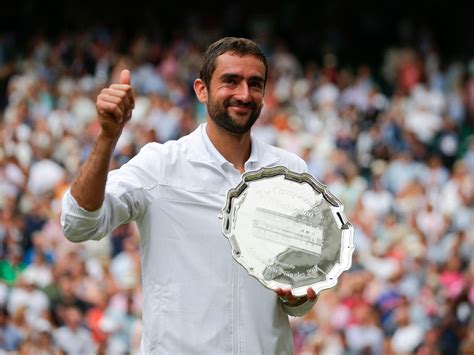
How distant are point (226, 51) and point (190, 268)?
763 mm

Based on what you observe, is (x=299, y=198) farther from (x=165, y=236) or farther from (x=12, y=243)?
(x=12, y=243)

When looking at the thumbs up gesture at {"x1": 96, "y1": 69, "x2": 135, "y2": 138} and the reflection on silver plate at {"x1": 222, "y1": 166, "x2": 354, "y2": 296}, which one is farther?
the reflection on silver plate at {"x1": 222, "y1": 166, "x2": 354, "y2": 296}

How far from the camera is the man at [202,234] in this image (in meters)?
3.73

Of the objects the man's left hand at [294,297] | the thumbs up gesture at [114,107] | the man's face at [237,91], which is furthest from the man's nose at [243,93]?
the man's left hand at [294,297]

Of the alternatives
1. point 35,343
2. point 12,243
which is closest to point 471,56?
point 12,243

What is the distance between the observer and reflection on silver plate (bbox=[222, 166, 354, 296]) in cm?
368

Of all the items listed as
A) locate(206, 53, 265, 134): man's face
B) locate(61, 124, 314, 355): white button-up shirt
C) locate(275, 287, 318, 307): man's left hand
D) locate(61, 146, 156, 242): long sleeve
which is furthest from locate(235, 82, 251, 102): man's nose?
locate(275, 287, 318, 307): man's left hand

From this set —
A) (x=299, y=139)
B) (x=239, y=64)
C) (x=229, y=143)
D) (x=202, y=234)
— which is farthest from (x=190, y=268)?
(x=299, y=139)

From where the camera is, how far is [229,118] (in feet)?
12.9

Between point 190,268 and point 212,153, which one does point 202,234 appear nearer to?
point 190,268

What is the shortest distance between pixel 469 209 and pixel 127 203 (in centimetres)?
852

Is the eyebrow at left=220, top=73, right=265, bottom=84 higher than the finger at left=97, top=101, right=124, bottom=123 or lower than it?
higher

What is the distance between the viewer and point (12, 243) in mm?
11297

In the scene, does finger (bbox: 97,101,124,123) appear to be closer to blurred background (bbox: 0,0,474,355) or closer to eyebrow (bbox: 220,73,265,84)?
eyebrow (bbox: 220,73,265,84)
